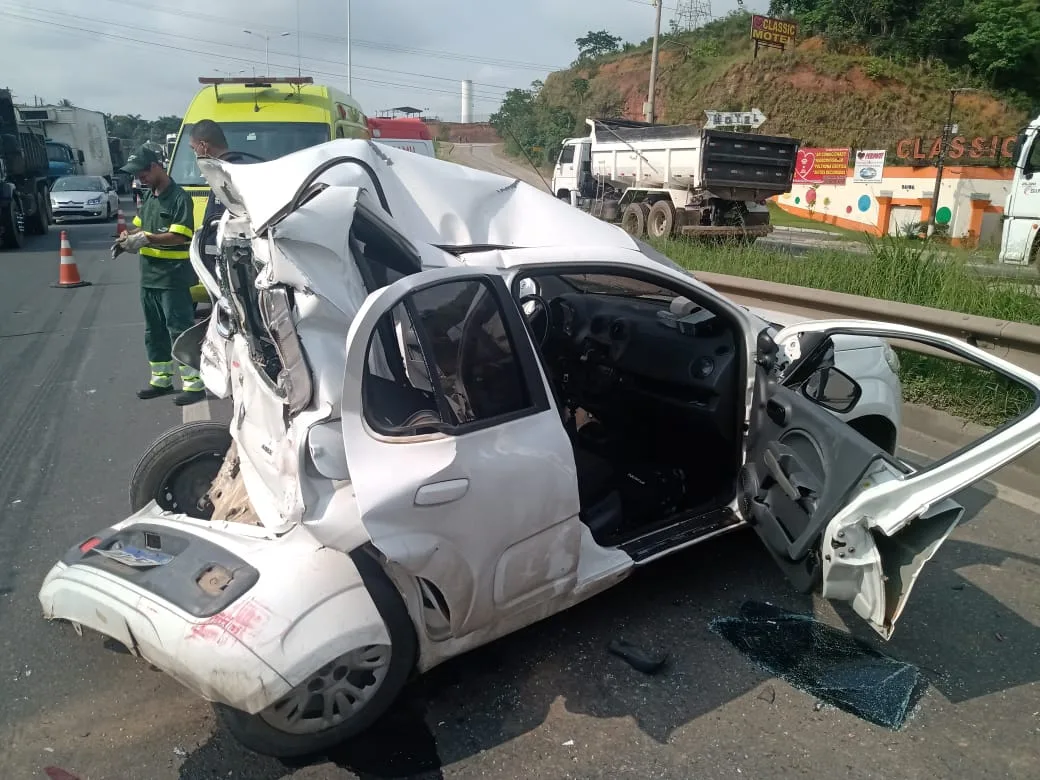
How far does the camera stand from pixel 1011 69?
4325cm

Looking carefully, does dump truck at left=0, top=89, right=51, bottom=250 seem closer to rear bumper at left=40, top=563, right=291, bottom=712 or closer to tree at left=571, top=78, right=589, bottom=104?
rear bumper at left=40, top=563, right=291, bottom=712

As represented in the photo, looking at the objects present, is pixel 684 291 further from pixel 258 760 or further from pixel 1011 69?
pixel 1011 69

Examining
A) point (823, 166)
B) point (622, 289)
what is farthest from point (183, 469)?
point (823, 166)

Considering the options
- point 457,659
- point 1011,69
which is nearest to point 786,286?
point 457,659

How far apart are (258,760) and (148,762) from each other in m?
0.33

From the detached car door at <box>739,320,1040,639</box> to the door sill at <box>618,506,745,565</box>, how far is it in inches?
3.8

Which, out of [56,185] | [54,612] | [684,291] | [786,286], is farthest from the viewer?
[56,185]

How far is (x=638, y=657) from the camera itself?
2.97m

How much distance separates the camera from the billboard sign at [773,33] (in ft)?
147

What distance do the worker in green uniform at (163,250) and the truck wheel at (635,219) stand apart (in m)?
12.6

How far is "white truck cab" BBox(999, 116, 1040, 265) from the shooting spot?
11539mm

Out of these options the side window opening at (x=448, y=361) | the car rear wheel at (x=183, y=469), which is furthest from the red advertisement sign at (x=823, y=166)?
the side window opening at (x=448, y=361)

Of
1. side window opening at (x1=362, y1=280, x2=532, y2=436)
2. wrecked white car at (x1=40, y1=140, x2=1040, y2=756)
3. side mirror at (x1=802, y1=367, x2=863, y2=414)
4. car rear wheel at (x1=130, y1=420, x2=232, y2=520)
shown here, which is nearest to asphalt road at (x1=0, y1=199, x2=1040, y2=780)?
wrecked white car at (x1=40, y1=140, x2=1040, y2=756)

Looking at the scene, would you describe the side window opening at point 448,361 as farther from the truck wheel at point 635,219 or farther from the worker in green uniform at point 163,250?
the truck wheel at point 635,219
